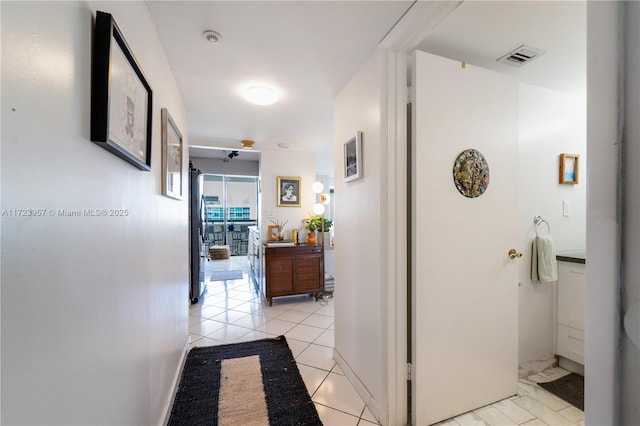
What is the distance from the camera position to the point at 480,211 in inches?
63.4

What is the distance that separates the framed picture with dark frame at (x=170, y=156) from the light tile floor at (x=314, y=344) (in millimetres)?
1663

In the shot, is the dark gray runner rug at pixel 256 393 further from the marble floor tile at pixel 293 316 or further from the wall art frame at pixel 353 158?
the wall art frame at pixel 353 158

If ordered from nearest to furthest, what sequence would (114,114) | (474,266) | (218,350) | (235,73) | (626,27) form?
(626,27) < (114,114) < (474,266) < (235,73) < (218,350)

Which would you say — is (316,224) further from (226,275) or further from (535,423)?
(535,423)

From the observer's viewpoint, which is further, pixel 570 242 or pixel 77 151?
pixel 570 242

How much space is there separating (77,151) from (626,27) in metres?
1.10

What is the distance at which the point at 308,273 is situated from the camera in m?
Answer: 3.72

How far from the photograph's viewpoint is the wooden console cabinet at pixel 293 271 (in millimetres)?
3553

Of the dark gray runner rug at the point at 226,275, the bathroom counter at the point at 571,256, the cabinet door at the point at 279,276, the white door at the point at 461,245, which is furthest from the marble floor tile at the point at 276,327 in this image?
the bathroom counter at the point at 571,256

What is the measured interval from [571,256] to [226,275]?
17.0ft

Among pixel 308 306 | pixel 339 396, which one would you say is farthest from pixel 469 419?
pixel 308 306

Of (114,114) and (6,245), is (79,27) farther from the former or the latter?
(6,245)

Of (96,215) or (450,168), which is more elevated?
(450,168)

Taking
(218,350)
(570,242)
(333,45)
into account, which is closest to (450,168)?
(333,45)
